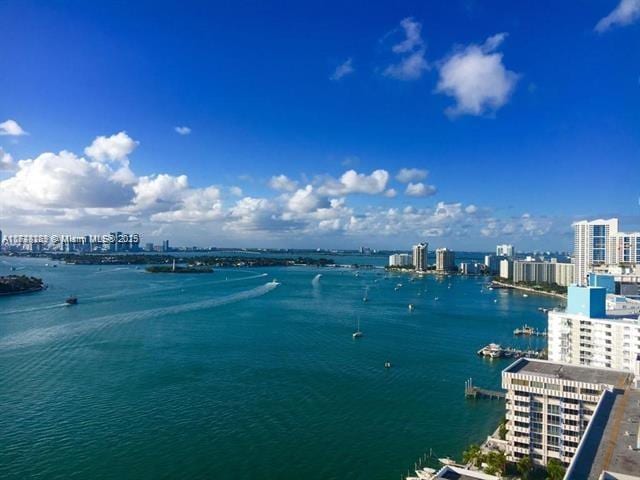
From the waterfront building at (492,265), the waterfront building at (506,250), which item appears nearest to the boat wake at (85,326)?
the waterfront building at (492,265)

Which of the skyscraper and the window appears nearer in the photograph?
the window

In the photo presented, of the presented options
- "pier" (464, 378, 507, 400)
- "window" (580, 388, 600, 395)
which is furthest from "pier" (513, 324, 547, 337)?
"window" (580, 388, 600, 395)

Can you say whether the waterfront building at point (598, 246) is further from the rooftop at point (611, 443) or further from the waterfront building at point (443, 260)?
the rooftop at point (611, 443)

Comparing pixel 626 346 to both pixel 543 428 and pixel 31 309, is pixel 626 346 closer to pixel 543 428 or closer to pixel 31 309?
pixel 543 428

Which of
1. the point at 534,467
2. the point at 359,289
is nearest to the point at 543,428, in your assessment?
the point at 534,467

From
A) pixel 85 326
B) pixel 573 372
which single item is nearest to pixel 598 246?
pixel 573 372

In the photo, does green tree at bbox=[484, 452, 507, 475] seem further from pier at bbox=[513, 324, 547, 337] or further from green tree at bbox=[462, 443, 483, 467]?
pier at bbox=[513, 324, 547, 337]
